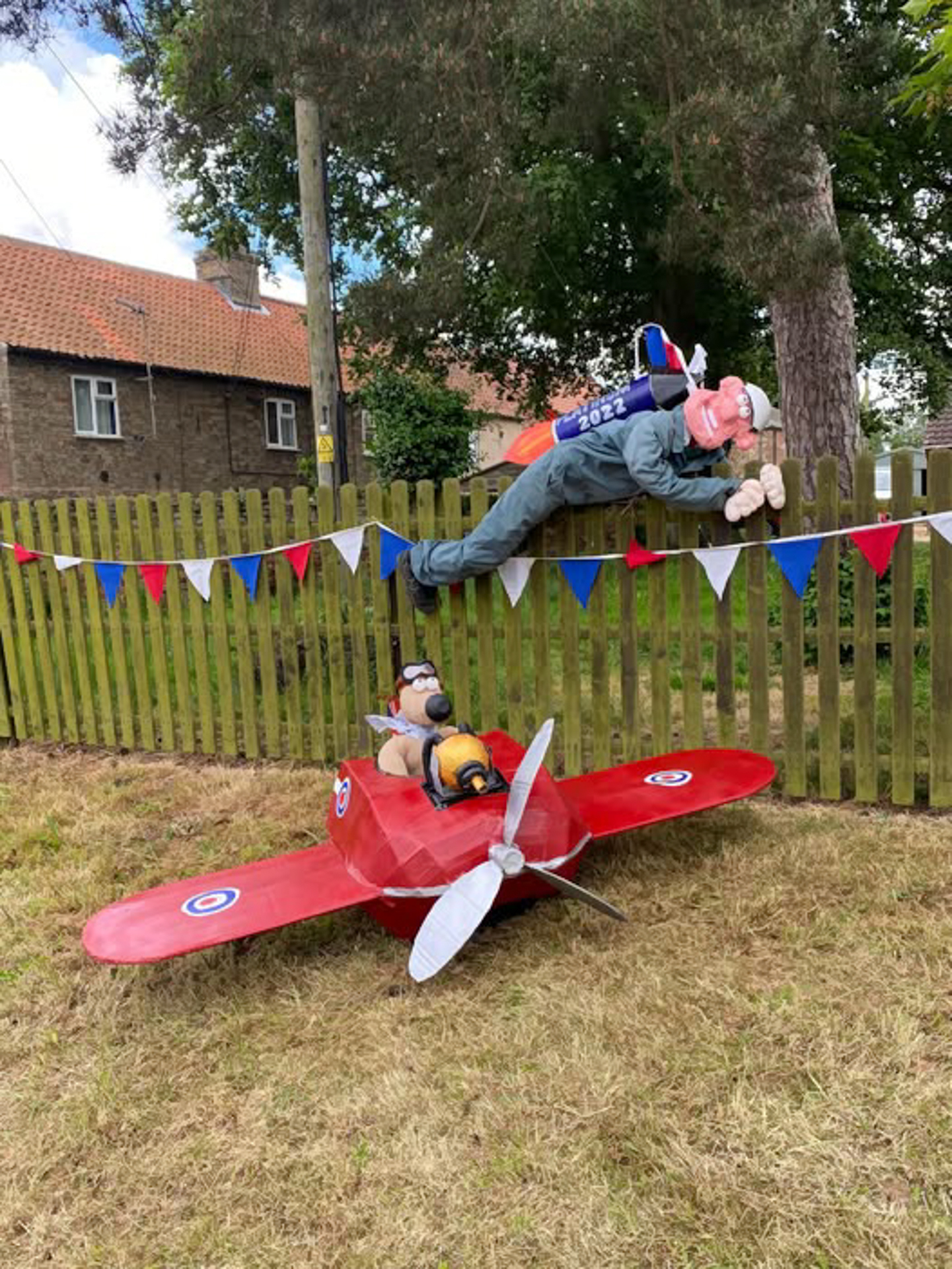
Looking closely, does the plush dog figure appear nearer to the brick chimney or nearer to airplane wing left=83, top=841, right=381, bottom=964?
airplane wing left=83, top=841, right=381, bottom=964

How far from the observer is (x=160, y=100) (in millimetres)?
6305

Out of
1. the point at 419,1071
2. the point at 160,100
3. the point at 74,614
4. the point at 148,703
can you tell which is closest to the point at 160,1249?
the point at 419,1071

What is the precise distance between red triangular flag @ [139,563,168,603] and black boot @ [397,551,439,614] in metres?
1.75

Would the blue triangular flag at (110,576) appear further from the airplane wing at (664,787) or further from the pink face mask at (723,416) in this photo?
the pink face mask at (723,416)

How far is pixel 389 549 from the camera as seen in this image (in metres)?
5.14

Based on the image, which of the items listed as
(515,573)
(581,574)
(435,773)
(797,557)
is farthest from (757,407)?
(435,773)

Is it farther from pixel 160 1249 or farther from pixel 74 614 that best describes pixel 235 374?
pixel 160 1249

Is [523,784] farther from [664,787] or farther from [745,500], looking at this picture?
[745,500]

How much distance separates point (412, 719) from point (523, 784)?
0.92 metres

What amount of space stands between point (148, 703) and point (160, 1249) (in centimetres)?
446

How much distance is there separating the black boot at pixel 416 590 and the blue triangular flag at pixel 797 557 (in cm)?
178

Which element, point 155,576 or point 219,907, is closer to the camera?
point 219,907

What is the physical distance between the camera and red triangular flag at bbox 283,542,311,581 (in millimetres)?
5359

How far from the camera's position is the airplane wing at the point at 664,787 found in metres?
3.58
